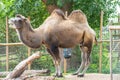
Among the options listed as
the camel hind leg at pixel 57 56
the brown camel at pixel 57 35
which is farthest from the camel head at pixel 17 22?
the camel hind leg at pixel 57 56

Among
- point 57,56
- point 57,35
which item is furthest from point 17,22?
point 57,56

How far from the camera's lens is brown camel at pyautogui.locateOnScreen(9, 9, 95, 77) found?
5.73 meters

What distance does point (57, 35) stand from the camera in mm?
5930

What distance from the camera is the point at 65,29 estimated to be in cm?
601

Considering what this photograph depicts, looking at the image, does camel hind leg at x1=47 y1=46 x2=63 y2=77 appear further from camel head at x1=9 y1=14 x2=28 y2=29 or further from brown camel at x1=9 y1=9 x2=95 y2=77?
camel head at x1=9 y1=14 x2=28 y2=29

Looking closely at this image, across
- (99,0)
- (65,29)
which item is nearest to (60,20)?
(65,29)

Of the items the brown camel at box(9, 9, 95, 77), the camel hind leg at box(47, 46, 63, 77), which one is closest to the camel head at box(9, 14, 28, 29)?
the brown camel at box(9, 9, 95, 77)

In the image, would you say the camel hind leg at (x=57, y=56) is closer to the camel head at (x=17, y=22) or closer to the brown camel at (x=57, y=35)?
the brown camel at (x=57, y=35)

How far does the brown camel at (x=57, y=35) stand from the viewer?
226 inches

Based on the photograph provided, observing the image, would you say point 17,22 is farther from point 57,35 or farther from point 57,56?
point 57,56

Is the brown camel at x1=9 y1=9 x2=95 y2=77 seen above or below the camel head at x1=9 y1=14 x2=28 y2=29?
below

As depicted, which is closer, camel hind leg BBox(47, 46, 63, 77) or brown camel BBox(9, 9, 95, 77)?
brown camel BBox(9, 9, 95, 77)

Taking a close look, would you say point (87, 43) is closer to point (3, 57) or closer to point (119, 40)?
point (119, 40)

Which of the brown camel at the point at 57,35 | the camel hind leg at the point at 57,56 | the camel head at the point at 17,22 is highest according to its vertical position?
the camel head at the point at 17,22
